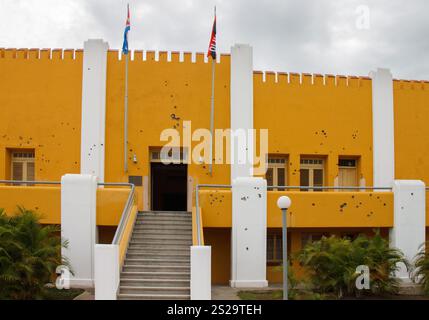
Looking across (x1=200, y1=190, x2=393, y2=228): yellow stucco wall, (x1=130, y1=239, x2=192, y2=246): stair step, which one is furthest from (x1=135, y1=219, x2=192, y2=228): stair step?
(x1=130, y1=239, x2=192, y2=246): stair step

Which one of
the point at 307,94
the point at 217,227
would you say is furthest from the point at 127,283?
the point at 307,94

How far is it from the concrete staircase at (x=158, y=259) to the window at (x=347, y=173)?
22.6 ft

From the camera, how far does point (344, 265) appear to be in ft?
54.0

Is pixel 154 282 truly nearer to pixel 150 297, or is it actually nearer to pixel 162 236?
pixel 150 297

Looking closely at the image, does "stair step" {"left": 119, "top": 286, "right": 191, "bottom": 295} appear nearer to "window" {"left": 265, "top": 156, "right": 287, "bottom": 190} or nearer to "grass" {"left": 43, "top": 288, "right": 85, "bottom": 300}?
"grass" {"left": 43, "top": 288, "right": 85, "bottom": 300}

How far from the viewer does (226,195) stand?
19.1m

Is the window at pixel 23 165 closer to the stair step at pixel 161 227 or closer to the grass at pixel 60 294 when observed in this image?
the stair step at pixel 161 227

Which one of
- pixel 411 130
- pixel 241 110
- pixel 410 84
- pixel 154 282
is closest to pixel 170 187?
pixel 241 110

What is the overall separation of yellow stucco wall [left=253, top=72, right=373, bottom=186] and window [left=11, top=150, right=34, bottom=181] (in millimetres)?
8499

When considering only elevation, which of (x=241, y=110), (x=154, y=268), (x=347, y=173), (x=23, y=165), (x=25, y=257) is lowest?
(x=154, y=268)

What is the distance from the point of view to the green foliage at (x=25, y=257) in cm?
1473

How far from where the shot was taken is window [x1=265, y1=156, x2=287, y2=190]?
22.5 metres

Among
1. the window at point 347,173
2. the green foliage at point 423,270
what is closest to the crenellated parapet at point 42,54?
the window at point 347,173

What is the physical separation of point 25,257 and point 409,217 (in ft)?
40.9
